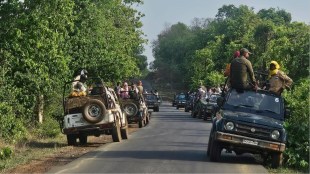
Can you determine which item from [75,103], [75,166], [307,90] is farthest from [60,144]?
[307,90]

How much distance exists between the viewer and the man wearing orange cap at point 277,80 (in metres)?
16.4

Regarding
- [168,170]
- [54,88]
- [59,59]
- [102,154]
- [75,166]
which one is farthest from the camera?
[54,88]

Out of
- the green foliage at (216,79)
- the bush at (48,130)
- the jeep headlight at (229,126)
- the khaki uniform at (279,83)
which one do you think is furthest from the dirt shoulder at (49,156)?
the green foliage at (216,79)

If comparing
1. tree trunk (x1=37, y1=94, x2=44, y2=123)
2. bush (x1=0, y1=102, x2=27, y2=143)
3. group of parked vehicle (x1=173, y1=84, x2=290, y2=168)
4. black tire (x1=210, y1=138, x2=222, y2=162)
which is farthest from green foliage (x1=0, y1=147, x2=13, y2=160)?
tree trunk (x1=37, y1=94, x2=44, y2=123)

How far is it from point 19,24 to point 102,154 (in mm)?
7269

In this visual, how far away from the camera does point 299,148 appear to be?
614 inches

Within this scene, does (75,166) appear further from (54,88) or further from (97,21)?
(97,21)

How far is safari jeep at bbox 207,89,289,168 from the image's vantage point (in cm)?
1481

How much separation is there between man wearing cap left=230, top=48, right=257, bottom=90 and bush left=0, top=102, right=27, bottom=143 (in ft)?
25.6

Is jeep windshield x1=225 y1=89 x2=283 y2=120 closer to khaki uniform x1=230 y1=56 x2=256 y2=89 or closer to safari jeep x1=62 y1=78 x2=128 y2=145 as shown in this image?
khaki uniform x1=230 y1=56 x2=256 y2=89

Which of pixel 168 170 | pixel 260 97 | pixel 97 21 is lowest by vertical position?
pixel 168 170

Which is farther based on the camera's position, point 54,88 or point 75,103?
point 54,88

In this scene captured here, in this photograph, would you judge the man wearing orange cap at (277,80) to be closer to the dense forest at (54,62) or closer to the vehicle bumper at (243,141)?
the dense forest at (54,62)

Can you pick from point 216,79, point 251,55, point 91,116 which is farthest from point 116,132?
point 216,79
